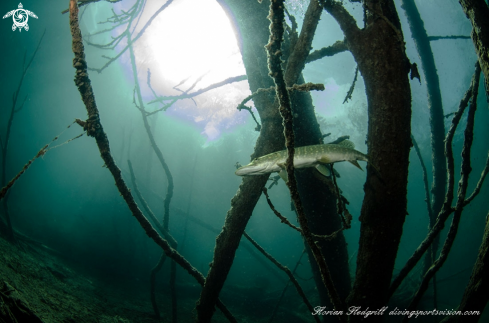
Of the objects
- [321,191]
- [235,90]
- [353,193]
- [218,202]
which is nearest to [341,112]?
[235,90]

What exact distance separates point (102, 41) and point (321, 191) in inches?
1239

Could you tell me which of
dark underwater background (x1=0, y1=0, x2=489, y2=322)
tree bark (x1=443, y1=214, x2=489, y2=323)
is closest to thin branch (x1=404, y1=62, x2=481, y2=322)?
tree bark (x1=443, y1=214, x2=489, y2=323)

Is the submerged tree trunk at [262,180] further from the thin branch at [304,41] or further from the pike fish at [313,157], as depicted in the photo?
the pike fish at [313,157]

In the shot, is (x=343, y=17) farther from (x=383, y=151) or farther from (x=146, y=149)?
(x=146, y=149)

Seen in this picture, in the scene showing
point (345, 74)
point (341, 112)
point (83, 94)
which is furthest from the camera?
point (341, 112)

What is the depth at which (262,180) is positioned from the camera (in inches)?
84.3

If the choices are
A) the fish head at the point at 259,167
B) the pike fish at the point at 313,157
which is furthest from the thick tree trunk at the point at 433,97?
the fish head at the point at 259,167

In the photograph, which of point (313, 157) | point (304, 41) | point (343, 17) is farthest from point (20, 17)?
point (313, 157)

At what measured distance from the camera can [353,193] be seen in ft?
178

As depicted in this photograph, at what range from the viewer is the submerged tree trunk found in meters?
2.17

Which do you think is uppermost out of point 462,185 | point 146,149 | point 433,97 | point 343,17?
point 146,149

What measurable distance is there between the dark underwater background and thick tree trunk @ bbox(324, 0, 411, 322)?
858 centimetres

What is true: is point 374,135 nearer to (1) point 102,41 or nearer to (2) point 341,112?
(1) point 102,41

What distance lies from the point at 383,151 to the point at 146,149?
133 feet
